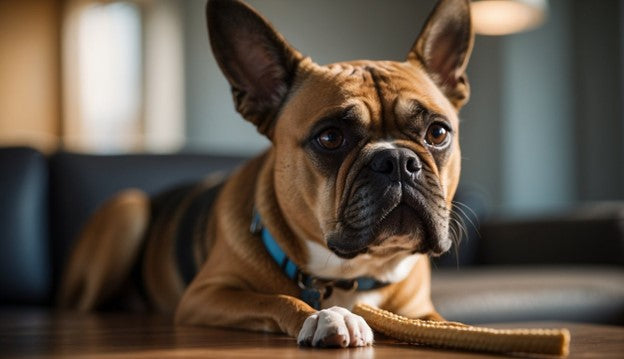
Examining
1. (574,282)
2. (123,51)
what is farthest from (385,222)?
(123,51)

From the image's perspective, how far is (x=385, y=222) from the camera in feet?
4.53

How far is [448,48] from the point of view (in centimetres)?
175

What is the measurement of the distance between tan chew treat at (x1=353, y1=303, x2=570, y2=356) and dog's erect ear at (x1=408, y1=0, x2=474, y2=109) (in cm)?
68

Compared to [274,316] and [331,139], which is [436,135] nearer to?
[331,139]

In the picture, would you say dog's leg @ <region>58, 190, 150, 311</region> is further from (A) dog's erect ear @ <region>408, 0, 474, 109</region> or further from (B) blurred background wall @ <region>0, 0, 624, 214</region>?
(B) blurred background wall @ <region>0, 0, 624, 214</region>

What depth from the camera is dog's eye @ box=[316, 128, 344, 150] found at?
1473mm

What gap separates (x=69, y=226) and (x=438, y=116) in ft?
5.73

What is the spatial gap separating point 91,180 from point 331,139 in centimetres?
164

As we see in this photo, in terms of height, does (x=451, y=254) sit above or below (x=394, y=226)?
below

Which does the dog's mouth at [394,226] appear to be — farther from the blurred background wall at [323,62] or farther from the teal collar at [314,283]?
the blurred background wall at [323,62]

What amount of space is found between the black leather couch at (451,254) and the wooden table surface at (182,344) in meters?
0.82

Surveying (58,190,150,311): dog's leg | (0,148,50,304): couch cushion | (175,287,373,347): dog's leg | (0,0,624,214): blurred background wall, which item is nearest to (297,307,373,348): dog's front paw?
(175,287,373,347): dog's leg

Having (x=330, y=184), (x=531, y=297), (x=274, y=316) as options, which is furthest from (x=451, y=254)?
(x=274, y=316)

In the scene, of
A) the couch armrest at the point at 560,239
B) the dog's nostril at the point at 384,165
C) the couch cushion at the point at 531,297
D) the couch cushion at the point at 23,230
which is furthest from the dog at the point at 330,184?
the couch armrest at the point at 560,239
